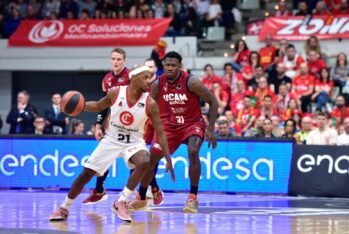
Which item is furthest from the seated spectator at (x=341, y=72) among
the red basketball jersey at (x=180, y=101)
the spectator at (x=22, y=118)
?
the red basketball jersey at (x=180, y=101)

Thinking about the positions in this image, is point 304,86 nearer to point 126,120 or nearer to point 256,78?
point 256,78

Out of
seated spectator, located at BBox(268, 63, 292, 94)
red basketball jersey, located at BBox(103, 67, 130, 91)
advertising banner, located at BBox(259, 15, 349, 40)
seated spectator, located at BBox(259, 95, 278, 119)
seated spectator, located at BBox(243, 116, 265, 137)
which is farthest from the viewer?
advertising banner, located at BBox(259, 15, 349, 40)

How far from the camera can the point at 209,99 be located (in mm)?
15531

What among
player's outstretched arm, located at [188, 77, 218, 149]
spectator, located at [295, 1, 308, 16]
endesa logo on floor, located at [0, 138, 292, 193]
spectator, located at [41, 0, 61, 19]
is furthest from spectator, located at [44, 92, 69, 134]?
player's outstretched arm, located at [188, 77, 218, 149]

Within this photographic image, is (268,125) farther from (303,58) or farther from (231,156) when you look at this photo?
(303,58)

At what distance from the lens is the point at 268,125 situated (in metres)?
21.4

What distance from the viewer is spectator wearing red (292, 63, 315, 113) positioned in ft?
77.7

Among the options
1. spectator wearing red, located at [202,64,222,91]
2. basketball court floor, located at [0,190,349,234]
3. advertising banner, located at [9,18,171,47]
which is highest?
advertising banner, located at [9,18,171,47]

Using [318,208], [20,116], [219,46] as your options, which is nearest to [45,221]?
[318,208]

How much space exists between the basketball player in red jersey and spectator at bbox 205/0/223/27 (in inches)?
516

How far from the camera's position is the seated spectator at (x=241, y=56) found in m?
25.8

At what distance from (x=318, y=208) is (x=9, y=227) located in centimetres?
618

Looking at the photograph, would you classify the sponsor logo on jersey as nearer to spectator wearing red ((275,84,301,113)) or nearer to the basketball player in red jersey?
the basketball player in red jersey

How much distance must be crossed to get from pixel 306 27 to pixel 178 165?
7427 mm
